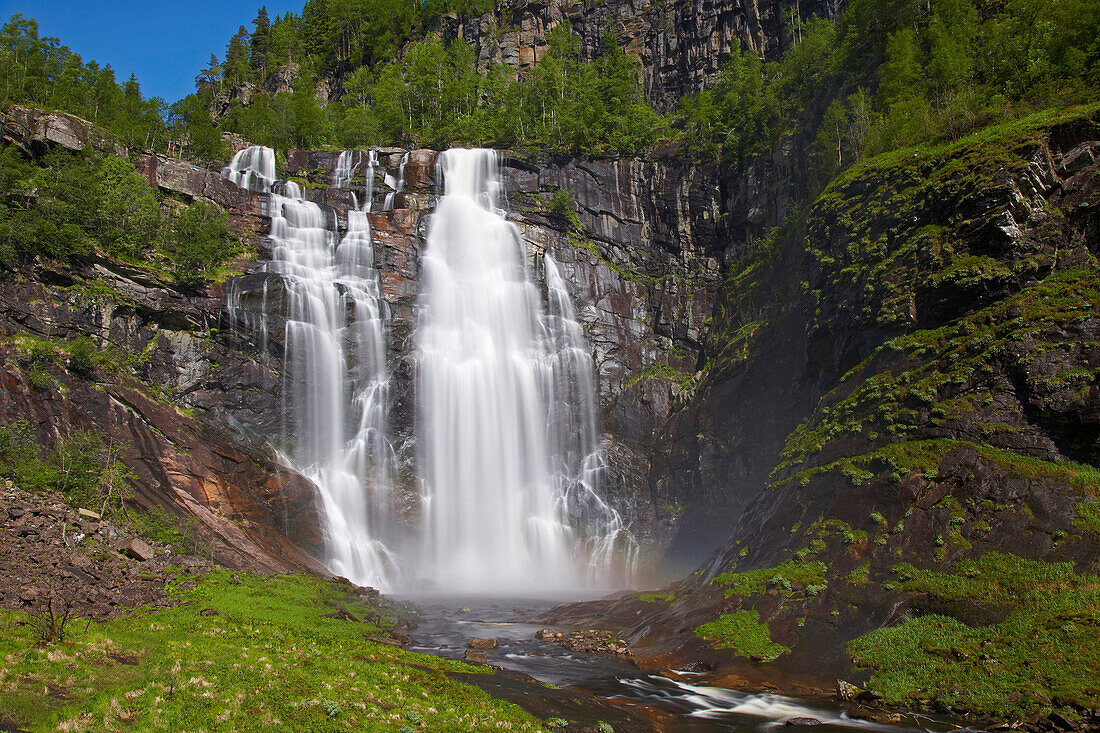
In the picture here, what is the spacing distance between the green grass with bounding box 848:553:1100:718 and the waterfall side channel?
2645 centimetres

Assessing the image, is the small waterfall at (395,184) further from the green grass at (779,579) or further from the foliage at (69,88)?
the green grass at (779,579)

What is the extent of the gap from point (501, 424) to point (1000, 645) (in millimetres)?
33534

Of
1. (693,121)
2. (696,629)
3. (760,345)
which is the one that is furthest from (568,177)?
(696,629)

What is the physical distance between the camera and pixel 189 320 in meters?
36.8

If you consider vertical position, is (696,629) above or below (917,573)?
below

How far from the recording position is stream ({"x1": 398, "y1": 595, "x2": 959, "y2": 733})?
1359 centimetres

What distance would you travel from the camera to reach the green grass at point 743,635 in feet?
59.4

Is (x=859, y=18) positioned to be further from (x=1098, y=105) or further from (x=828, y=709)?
(x=828, y=709)

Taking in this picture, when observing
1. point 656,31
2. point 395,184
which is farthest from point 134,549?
point 656,31

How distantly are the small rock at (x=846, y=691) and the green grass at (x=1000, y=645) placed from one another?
508mm

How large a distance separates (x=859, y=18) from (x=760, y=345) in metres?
26.1

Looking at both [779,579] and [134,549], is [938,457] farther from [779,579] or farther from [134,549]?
[134,549]

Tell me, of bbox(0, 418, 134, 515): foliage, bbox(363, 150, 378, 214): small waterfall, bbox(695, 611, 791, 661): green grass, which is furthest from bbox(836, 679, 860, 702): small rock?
bbox(363, 150, 378, 214): small waterfall

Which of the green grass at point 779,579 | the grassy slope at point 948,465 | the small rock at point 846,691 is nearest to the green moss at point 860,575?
the grassy slope at point 948,465
